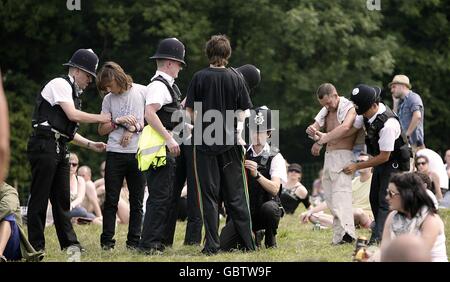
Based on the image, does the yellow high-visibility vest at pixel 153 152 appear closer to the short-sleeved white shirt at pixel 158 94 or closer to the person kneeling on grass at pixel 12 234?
the short-sleeved white shirt at pixel 158 94

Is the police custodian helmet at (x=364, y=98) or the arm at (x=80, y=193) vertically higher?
the police custodian helmet at (x=364, y=98)

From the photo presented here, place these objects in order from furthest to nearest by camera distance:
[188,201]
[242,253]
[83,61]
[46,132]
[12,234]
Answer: [188,201] → [83,61] → [46,132] → [242,253] → [12,234]

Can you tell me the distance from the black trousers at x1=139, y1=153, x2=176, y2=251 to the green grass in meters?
0.18

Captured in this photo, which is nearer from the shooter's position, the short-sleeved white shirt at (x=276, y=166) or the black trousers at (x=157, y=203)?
the black trousers at (x=157, y=203)

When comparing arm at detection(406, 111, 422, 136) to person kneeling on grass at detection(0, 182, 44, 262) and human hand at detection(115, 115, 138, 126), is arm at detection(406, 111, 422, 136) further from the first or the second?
person kneeling on grass at detection(0, 182, 44, 262)

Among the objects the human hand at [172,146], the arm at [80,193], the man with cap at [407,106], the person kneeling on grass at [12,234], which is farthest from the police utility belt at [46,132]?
the man with cap at [407,106]

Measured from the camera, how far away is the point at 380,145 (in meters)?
9.74

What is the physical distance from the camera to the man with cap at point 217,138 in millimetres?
9195

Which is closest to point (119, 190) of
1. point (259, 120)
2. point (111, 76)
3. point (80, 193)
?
point (111, 76)

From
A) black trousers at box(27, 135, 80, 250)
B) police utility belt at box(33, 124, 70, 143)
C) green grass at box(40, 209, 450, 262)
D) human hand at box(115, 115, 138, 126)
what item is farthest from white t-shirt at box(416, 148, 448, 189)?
police utility belt at box(33, 124, 70, 143)

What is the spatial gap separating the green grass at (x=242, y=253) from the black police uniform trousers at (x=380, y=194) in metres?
0.35

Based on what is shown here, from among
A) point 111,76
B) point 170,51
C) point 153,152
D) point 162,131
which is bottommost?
point 153,152

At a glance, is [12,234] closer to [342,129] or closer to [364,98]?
[342,129]

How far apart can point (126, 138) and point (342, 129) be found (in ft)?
7.48
